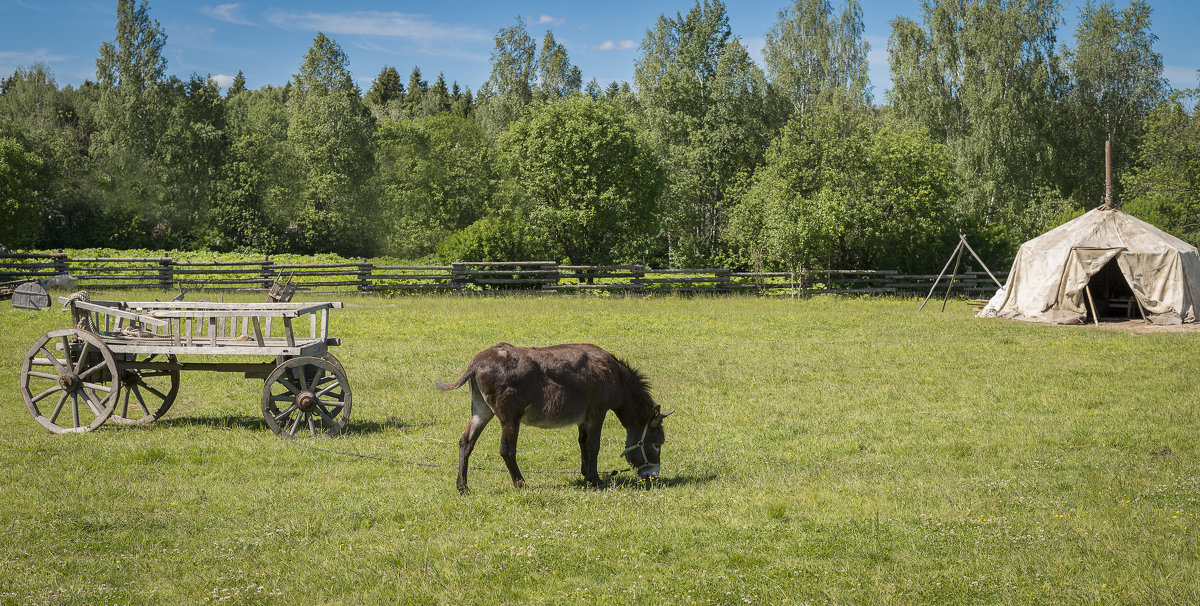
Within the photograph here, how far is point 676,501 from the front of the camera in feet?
24.3

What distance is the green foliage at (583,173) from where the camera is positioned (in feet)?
114

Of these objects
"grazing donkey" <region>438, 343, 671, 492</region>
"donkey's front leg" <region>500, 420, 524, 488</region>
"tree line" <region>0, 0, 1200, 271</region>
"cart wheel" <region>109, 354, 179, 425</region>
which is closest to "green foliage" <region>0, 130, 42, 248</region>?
"tree line" <region>0, 0, 1200, 271</region>

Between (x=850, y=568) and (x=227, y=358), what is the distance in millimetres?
13697

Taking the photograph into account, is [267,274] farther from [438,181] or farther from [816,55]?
[816,55]

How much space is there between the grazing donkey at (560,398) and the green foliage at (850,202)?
84.7ft

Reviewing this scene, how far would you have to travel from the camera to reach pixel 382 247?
5666cm

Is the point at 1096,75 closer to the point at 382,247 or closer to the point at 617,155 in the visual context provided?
the point at 617,155

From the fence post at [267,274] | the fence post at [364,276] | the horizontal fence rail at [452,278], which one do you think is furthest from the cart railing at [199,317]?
the fence post at [267,274]

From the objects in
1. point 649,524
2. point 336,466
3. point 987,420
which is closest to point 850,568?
point 649,524

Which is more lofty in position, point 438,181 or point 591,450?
point 438,181

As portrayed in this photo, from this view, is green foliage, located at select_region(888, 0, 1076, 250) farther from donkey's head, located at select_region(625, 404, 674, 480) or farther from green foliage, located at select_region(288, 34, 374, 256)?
donkey's head, located at select_region(625, 404, 674, 480)

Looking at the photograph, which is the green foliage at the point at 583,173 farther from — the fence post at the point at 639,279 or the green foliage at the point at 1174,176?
the green foliage at the point at 1174,176

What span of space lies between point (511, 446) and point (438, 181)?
140ft

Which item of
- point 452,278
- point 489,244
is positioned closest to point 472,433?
point 452,278
